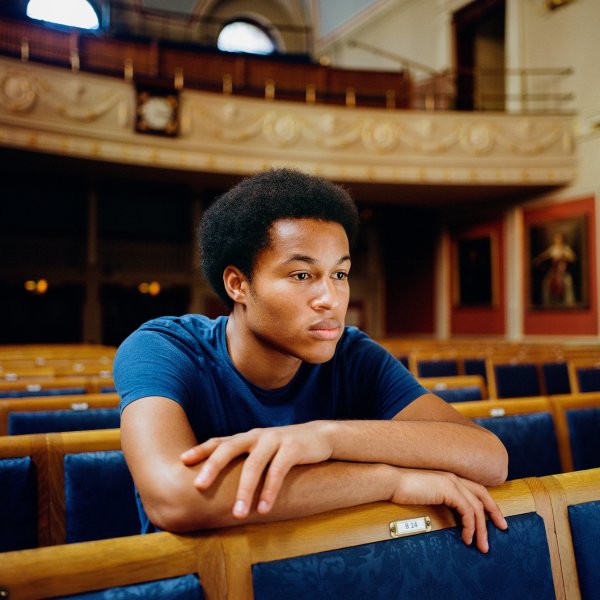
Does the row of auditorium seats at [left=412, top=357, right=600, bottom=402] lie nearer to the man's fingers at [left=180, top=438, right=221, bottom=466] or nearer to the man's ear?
the man's ear

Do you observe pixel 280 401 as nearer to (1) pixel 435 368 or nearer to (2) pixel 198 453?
Result: (2) pixel 198 453

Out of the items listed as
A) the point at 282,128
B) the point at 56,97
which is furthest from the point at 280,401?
the point at 282,128

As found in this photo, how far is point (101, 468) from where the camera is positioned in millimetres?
1387

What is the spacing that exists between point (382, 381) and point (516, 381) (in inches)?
112

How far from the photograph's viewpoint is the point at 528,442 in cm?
171

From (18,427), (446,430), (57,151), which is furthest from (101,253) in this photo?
(446,430)

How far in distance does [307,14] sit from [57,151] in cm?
908

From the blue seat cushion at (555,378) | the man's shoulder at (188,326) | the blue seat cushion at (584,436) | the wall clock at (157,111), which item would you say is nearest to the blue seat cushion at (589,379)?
the blue seat cushion at (555,378)

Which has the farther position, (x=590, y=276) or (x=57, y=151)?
(x=590, y=276)

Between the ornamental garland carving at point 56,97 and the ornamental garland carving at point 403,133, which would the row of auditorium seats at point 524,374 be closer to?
the ornamental garland carving at point 403,133

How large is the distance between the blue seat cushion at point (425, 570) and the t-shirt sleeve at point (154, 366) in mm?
400

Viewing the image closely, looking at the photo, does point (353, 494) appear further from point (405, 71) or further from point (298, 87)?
point (405, 71)

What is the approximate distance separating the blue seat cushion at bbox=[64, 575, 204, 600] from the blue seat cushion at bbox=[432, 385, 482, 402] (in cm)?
178

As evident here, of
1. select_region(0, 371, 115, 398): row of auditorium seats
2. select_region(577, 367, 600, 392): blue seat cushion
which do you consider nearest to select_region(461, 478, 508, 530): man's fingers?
select_region(0, 371, 115, 398): row of auditorium seats
